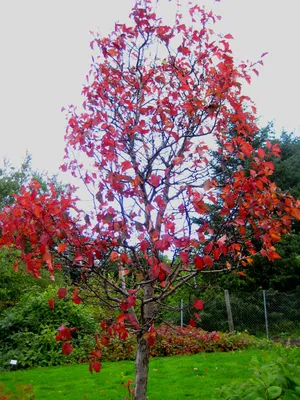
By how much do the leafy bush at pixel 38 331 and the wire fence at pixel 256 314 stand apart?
3326mm

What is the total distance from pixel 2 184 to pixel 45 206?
876 inches

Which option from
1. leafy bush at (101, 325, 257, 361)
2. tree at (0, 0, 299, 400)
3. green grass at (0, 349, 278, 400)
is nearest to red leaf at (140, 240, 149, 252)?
tree at (0, 0, 299, 400)

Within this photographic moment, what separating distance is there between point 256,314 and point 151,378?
6310 millimetres

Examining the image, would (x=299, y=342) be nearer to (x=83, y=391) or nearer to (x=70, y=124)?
(x=83, y=391)

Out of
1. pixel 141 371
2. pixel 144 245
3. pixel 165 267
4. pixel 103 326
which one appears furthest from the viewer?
pixel 141 371

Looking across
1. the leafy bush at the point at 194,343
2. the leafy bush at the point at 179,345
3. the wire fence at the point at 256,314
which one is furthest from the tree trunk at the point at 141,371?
the wire fence at the point at 256,314

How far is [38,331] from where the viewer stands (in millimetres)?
8820

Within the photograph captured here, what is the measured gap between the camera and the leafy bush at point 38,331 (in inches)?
321

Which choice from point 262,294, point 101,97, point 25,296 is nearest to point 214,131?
point 101,97

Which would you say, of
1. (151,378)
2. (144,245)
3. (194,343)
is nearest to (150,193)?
(144,245)

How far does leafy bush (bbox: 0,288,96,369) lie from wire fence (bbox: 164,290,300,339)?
333 cm

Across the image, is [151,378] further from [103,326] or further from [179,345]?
[103,326]

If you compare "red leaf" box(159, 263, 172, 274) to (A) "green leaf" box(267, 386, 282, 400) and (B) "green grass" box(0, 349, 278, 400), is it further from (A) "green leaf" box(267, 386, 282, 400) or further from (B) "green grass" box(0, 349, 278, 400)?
(B) "green grass" box(0, 349, 278, 400)

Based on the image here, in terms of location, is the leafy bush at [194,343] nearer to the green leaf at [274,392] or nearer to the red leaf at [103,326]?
the red leaf at [103,326]
